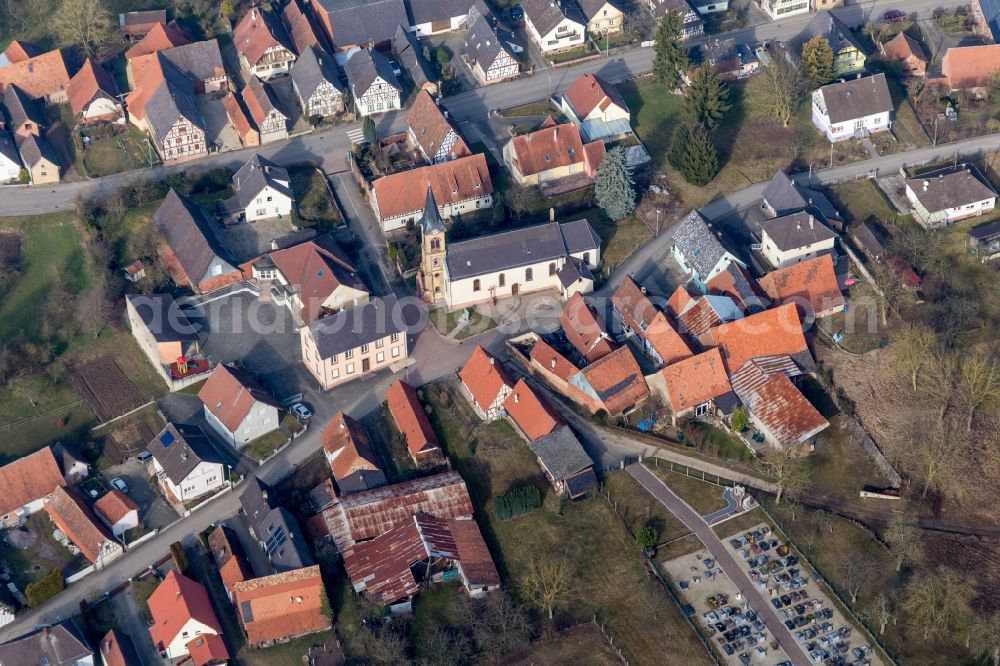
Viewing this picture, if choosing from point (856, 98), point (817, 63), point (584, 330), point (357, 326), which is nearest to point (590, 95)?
point (817, 63)

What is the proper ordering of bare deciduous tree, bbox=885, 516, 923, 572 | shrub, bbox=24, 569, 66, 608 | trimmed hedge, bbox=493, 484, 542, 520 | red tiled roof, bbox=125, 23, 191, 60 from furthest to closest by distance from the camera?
red tiled roof, bbox=125, 23, 191, 60, trimmed hedge, bbox=493, 484, 542, 520, shrub, bbox=24, 569, 66, 608, bare deciduous tree, bbox=885, 516, 923, 572

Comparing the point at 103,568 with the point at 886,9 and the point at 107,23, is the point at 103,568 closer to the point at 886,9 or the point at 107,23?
the point at 107,23

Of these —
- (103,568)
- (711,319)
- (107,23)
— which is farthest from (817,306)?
(107,23)

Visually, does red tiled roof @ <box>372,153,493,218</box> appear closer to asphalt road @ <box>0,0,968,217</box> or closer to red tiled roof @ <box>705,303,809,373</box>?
asphalt road @ <box>0,0,968,217</box>

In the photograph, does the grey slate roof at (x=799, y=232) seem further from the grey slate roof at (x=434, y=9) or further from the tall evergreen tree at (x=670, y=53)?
the grey slate roof at (x=434, y=9)

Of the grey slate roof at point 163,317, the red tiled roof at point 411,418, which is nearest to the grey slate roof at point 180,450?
the grey slate roof at point 163,317

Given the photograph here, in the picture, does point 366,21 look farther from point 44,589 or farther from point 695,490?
point 44,589

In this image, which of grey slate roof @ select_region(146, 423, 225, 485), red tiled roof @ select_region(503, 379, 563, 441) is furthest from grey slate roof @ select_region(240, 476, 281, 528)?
red tiled roof @ select_region(503, 379, 563, 441)
